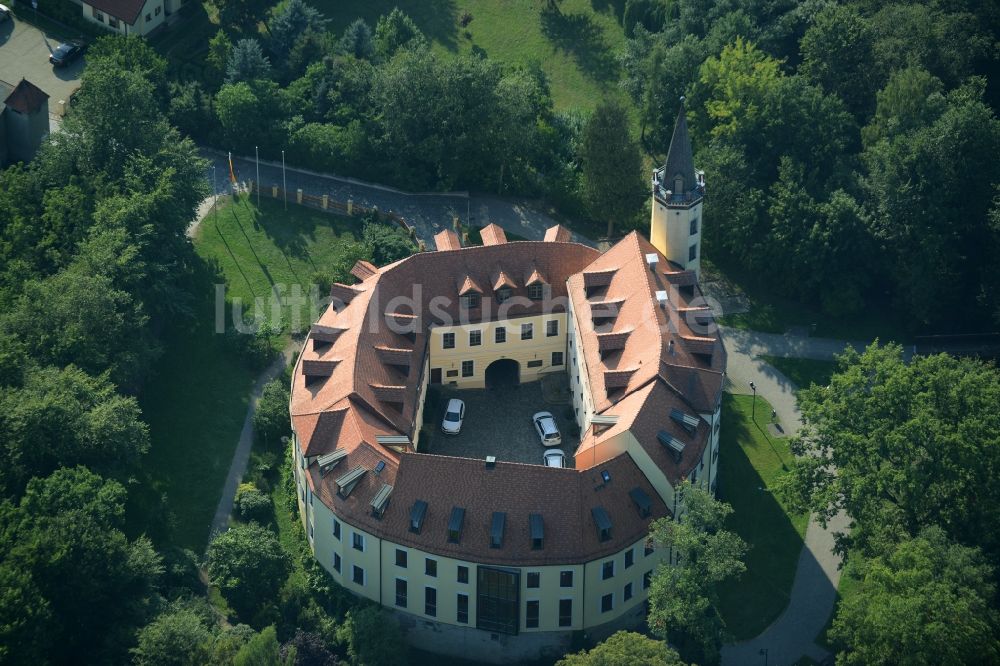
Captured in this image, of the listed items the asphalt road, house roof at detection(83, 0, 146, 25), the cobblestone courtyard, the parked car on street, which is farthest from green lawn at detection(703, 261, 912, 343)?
the parked car on street

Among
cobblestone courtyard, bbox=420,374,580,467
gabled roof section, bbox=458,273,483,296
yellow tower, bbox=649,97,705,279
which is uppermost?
yellow tower, bbox=649,97,705,279

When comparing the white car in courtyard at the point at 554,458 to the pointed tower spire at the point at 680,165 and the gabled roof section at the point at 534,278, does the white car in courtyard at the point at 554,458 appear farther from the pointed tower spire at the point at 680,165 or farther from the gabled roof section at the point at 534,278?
the pointed tower spire at the point at 680,165

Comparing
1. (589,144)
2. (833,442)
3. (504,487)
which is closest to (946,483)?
(833,442)

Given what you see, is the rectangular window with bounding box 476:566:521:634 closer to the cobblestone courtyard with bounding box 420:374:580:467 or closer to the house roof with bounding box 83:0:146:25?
the cobblestone courtyard with bounding box 420:374:580:467

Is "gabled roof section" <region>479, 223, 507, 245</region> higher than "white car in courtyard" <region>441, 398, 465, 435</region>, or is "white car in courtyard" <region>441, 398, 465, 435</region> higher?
"gabled roof section" <region>479, 223, 507, 245</region>

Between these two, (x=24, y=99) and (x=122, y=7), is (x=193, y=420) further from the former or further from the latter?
(x=122, y=7)

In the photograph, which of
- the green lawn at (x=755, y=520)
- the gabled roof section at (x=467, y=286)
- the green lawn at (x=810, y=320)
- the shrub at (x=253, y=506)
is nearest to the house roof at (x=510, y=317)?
the gabled roof section at (x=467, y=286)

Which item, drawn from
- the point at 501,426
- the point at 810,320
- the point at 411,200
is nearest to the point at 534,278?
the point at 501,426

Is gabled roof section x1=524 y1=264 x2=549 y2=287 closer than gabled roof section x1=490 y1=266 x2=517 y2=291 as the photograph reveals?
No

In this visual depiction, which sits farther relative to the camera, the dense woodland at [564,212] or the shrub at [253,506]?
the shrub at [253,506]
